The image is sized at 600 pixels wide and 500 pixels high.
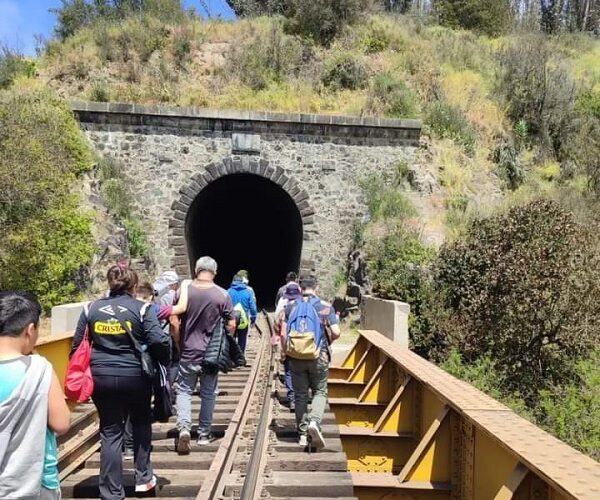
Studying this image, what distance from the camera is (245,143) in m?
19.9

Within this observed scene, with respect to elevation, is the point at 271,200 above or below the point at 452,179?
below

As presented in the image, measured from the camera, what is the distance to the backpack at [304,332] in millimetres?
6078

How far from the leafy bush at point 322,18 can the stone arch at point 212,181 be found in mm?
8884

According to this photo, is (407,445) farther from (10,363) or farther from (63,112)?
(63,112)

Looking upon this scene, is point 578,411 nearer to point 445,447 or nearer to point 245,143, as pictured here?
point 445,447

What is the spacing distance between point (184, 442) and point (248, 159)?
14.7 metres

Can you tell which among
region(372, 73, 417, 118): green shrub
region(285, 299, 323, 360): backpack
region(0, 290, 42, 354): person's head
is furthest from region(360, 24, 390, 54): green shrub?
region(0, 290, 42, 354): person's head

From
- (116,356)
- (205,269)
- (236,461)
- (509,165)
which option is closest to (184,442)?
(236,461)

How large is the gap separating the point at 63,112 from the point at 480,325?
13.0 metres

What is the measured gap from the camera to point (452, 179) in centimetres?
2069

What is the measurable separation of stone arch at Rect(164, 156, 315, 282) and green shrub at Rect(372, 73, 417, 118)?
177 inches

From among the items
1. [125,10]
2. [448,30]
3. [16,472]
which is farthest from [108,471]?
[448,30]

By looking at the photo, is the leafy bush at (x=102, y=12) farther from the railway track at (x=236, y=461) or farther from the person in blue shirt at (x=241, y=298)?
the railway track at (x=236, y=461)

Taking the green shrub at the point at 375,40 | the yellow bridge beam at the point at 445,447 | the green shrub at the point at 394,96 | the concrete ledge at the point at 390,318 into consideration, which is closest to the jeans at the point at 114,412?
the yellow bridge beam at the point at 445,447
